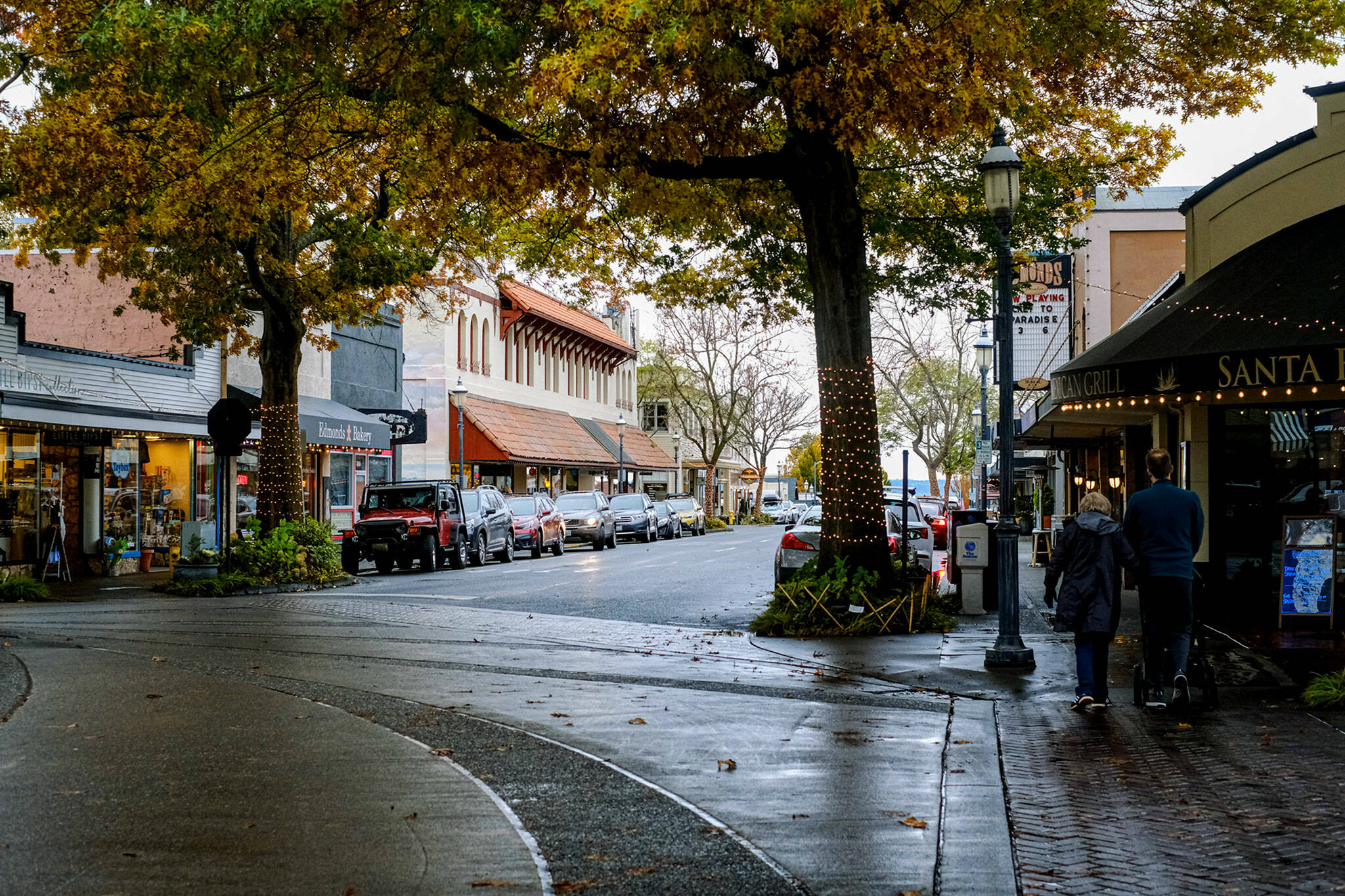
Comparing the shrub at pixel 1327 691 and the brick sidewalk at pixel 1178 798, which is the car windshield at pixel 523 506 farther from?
the shrub at pixel 1327 691

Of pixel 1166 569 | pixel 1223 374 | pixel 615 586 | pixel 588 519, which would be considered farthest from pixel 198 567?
pixel 588 519

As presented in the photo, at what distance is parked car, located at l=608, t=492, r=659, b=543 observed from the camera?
147 ft

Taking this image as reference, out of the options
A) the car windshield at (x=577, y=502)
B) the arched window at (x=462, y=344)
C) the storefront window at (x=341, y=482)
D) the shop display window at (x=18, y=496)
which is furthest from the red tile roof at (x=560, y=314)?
the shop display window at (x=18, y=496)

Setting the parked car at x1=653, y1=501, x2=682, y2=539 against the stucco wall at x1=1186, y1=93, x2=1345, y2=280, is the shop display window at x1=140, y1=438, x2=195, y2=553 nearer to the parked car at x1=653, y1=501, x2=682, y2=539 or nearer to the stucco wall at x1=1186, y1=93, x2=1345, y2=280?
the stucco wall at x1=1186, y1=93, x2=1345, y2=280

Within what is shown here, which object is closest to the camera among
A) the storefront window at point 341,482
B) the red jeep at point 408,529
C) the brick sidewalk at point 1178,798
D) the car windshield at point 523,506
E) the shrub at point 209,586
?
the brick sidewalk at point 1178,798

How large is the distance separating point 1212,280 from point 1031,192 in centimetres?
505

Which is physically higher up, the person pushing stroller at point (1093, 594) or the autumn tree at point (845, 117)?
the autumn tree at point (845, 117)

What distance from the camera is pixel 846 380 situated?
15461 mm

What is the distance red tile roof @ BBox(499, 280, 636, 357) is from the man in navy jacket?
33795mm

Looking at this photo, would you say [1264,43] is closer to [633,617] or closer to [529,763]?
[633,617]

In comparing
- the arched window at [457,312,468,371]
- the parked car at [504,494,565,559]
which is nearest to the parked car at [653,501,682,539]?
the arched window at [457,312,468,371]

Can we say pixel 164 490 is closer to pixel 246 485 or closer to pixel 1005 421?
pixel 246 485

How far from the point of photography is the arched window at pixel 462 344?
44.4 meters

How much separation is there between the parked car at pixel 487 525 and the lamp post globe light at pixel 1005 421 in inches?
697
